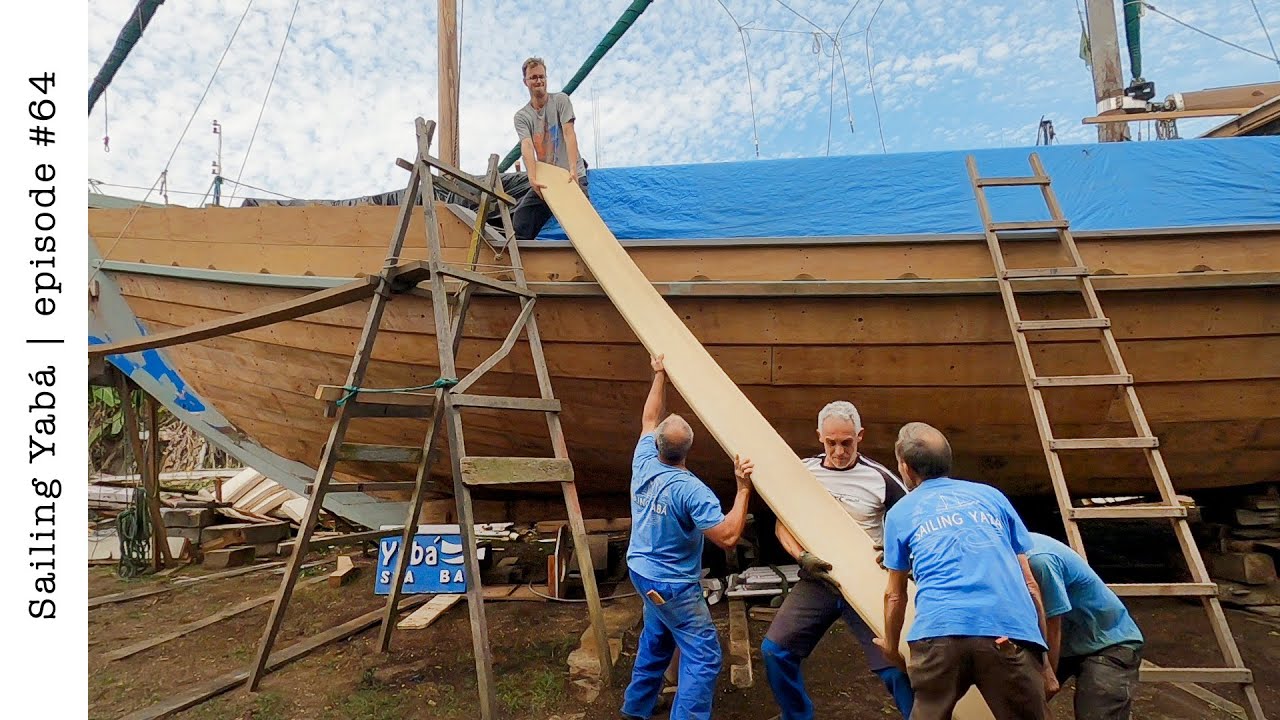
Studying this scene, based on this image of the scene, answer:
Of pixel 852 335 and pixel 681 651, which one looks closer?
pixel 681 651

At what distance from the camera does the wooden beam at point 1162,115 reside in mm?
4102

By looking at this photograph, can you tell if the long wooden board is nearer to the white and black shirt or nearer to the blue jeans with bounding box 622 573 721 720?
the white and black shirt

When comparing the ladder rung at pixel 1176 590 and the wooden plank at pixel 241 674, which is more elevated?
the ladder rung at pixel 1176 590

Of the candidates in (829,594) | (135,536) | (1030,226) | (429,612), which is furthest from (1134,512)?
(135,536)

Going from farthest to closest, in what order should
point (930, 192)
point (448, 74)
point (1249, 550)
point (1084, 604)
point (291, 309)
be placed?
1. point (448, 74)
2. point (1249, 550)
3. point (930, 192)
4. point (291, 309)
5. point (1084, 604)

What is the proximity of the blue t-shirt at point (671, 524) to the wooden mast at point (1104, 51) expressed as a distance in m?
4.92

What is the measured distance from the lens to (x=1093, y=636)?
174cm

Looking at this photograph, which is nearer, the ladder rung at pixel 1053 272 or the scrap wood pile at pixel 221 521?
the ladder rung at pixel 1053 272

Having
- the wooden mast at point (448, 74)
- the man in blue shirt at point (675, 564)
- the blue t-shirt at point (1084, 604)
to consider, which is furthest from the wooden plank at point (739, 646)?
the wooden mast at point (448, 74)

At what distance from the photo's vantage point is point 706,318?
10.5 ft

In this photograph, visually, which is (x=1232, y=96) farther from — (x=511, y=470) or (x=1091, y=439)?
(x=511, y=470)

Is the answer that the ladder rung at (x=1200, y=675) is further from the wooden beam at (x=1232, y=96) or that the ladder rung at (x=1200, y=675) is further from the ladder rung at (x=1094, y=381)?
the wooden beam at (x=1232, y=96)

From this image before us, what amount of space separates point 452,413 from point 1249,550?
454 centimetres

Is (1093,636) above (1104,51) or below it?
below
